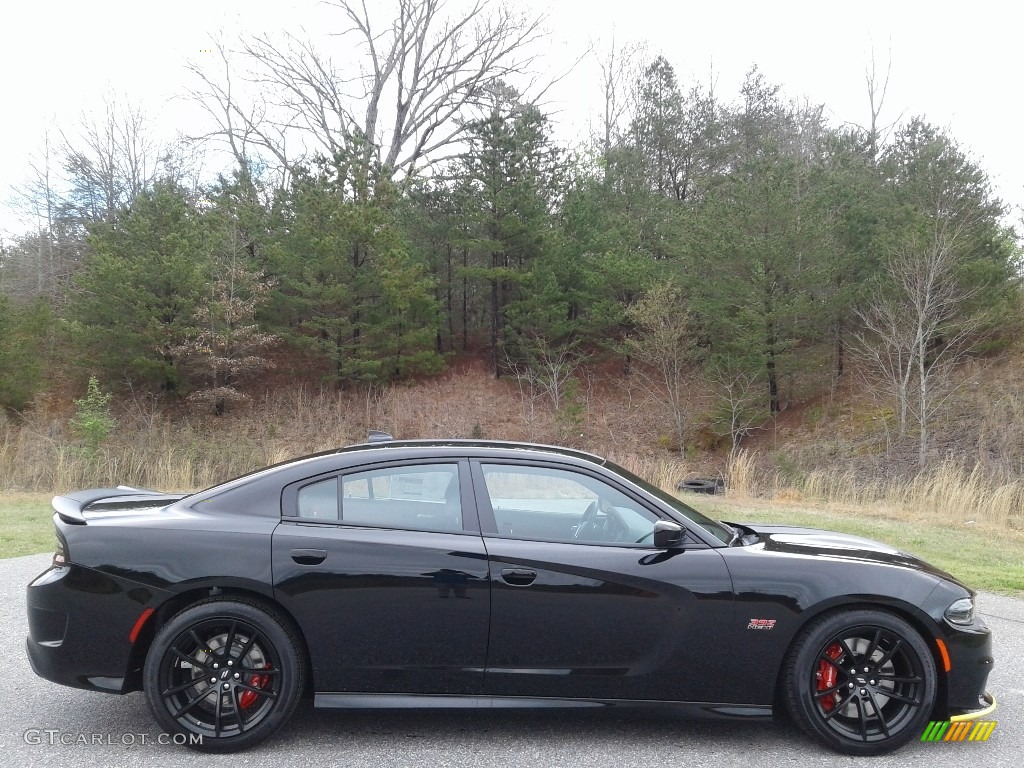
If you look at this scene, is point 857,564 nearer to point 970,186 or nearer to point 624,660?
point 624,660

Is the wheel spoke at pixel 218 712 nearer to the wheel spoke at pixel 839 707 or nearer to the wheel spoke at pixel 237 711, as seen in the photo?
the wheel spoke at pixel 237 711

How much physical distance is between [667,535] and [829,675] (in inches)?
41.6

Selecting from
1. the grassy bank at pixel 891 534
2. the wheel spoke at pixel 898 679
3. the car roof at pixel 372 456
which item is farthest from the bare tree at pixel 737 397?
the car roof at pixel 372 456

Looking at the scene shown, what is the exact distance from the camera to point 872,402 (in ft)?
77.1

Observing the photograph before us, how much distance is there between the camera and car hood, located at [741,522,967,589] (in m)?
3.89

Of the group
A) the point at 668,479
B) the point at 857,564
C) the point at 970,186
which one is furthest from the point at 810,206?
the point at 857,564

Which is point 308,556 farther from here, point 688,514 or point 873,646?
point 873,646

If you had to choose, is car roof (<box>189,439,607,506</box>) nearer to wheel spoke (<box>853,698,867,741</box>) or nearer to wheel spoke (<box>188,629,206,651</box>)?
wheel spoke (<box>188,629,206,651</box>)

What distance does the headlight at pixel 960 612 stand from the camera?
370 centimetres

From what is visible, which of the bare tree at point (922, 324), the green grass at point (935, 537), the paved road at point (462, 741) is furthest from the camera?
the bare tree at point (922, 324)

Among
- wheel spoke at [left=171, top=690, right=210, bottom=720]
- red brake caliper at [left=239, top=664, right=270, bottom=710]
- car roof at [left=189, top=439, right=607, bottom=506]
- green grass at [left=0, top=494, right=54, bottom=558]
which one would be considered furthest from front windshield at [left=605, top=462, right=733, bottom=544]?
green grass at [left=0, top=494, right=54, bottom=558]

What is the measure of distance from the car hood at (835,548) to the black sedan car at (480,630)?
174 mm

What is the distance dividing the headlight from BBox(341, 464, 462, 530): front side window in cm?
246

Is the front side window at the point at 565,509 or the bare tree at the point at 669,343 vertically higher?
the bare tree at the point at 669,343
